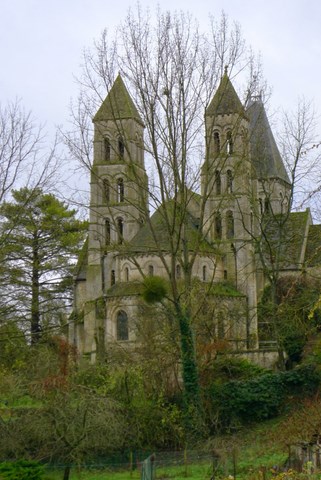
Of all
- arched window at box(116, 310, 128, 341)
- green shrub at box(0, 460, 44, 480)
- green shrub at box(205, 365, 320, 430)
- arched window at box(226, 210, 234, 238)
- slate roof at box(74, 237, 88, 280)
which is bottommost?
green shrub at box(0, 460, 44, 480)

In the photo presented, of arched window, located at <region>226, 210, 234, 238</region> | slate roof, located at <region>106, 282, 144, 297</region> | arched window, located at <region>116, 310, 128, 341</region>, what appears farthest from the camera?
arched window, located at <region>226, 210, 234, 238</region>

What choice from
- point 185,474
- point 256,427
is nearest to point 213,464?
point 185,474

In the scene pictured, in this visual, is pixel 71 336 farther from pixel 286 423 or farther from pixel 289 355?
pixel 286 423

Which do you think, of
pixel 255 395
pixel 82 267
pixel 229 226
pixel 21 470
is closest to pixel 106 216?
pixel 82 267

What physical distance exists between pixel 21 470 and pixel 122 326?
26.8 m

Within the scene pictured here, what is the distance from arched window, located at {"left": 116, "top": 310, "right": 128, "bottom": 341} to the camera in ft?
151

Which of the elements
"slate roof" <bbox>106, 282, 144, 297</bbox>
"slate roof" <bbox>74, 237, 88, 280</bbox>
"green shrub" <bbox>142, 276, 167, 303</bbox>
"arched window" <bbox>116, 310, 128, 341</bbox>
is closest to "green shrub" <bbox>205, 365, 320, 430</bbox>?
"green shrub" <bbox>142, 276, 167, 303</bbox>

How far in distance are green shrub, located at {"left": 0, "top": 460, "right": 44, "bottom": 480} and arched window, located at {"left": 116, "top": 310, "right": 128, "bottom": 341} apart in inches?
1013

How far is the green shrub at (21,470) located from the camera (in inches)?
770

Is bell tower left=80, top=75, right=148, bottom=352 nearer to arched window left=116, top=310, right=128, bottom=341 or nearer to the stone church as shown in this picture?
the stone church

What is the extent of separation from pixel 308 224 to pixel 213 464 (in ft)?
120

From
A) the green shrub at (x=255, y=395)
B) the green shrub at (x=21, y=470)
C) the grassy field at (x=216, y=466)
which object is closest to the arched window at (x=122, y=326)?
the green shrub at (x=255, y=395)

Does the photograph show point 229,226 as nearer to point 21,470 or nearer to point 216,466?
point 216,466

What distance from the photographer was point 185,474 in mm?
20688
